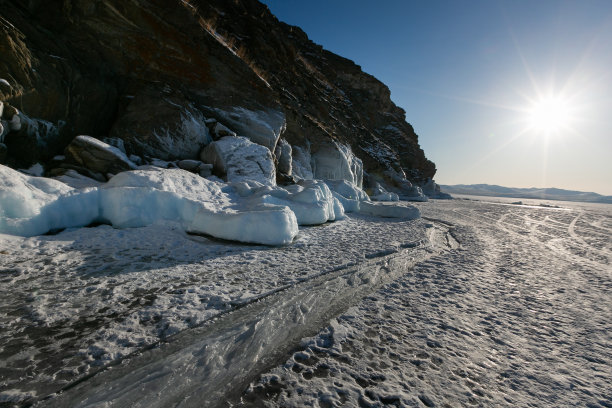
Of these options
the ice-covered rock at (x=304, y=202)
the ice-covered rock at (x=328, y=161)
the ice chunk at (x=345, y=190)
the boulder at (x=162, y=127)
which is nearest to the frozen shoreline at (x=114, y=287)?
the ice-covered rock at (x=304, y=202)

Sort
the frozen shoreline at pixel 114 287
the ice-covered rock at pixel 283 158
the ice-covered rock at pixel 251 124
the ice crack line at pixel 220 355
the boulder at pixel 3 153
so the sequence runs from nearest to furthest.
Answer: the ice crack line at pixel 220 355 < the frozen shoreline at pixel 114 287 < the boulder at pixel 3 153 < the ice-covered rock at pixel 251 124 < the ice-covered rock at pixel 283 158

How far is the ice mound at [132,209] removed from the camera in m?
4.09

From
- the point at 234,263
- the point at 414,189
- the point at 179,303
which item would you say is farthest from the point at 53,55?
the point at 414,189

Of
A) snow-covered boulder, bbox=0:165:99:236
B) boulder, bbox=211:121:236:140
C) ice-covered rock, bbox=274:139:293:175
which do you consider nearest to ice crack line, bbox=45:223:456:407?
snow-covered boulder, bbox=0:165:99:236

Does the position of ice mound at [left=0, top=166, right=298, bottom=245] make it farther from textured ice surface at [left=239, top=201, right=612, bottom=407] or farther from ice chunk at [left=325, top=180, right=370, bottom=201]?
ice chunk at [left=325, top=180, right=370, bottom=201]

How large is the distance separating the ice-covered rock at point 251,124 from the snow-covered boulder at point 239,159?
1705mm

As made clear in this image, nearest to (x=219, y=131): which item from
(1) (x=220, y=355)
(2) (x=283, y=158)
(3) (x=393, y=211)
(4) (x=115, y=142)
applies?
(4) (x=115, y=142)

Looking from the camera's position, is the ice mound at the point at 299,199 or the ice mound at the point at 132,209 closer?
the ice mound at the point at 132,209

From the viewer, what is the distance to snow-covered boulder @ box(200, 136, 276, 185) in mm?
9109

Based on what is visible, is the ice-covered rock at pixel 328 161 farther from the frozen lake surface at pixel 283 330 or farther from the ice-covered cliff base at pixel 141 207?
the frozen lake surface at pixel 283 330

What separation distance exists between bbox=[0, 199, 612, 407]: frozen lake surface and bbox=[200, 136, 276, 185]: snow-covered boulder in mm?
5081

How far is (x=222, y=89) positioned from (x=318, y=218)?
8.22 m

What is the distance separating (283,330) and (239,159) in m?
7.91

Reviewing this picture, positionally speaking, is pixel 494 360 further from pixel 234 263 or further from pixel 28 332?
pixel 28 332
